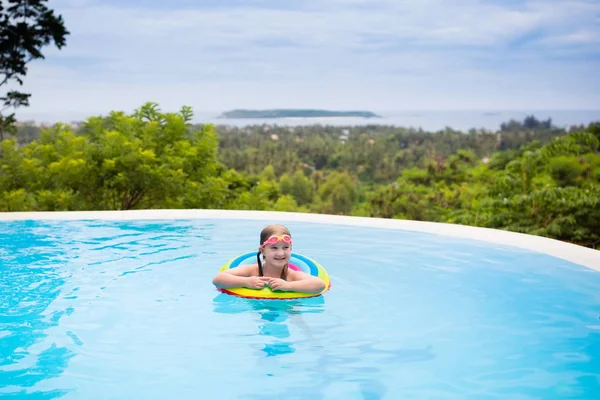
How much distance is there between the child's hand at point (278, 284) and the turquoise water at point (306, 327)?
0.13 meters

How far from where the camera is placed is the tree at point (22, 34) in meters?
12.3

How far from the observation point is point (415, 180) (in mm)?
21094

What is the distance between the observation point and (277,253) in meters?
4.24

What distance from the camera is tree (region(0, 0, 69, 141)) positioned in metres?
12.3

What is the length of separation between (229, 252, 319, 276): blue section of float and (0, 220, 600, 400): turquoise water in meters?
0.22

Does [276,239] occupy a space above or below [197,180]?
above

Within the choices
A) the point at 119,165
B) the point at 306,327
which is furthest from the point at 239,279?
the point at 119,165

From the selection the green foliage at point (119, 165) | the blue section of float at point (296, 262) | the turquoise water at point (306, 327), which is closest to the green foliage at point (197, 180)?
the green foliage at point (119, 165)

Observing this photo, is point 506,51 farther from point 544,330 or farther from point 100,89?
point 544,330

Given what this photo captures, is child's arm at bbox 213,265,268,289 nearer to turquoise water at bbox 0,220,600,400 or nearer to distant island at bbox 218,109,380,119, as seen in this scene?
turquoise water at bbox 0,220,600,400

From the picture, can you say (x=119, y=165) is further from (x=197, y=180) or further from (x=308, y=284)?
(x=308, y=284)

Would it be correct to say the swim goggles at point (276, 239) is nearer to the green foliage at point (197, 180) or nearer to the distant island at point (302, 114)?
the green foliage at point (197, 180)

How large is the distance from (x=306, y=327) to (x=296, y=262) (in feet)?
2.66

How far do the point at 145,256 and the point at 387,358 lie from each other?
306cm
